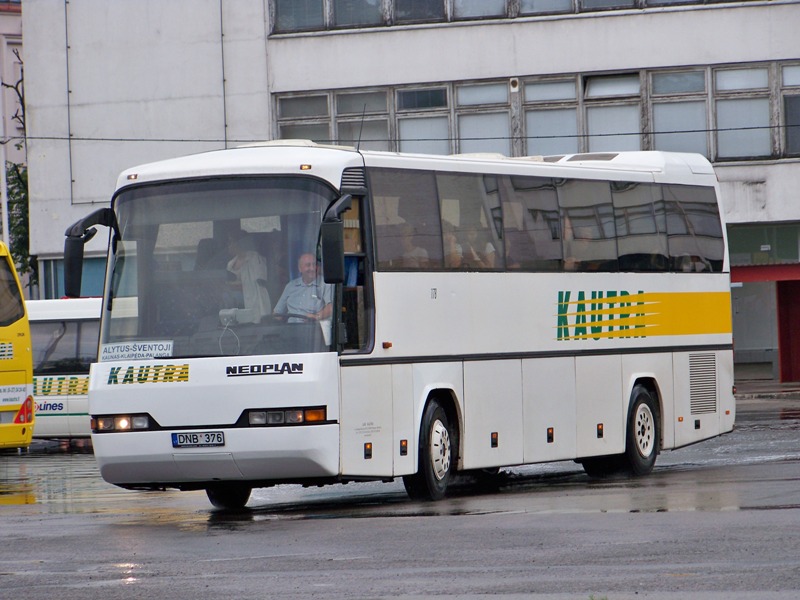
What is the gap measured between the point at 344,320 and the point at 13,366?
990 centimetres

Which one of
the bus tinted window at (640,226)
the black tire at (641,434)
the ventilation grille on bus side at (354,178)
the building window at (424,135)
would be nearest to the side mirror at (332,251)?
the ventilation grille on bus side at (354,178)

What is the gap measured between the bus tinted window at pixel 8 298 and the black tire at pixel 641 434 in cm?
916

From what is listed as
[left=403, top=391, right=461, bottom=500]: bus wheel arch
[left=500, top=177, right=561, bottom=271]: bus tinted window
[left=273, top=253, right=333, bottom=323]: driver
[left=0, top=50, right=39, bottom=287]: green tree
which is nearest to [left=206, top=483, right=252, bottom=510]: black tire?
[left=403, top=391, right=461, bottom=500]: bus wheel arch

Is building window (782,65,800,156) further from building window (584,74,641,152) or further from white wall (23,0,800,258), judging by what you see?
building window (584,74,641,152)

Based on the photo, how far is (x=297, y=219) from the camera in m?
14.4

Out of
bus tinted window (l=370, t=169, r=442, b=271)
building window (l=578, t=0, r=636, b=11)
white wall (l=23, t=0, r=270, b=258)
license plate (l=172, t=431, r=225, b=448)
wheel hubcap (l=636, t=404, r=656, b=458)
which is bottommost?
wheel hubcap (l=636, t=404, r=656, b=458)

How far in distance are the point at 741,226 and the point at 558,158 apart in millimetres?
20394

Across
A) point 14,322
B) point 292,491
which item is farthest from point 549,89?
point 292,491

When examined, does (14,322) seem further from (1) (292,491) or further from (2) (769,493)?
(2) (769,493)

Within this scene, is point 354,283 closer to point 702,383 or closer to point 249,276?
point 249,276

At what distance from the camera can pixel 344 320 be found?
47.6ft

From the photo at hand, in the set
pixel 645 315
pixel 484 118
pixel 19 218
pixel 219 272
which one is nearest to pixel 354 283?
pixel 219 272

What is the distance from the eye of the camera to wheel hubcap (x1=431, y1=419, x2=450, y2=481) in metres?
15.5

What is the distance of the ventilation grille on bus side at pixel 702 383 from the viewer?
2011cm
